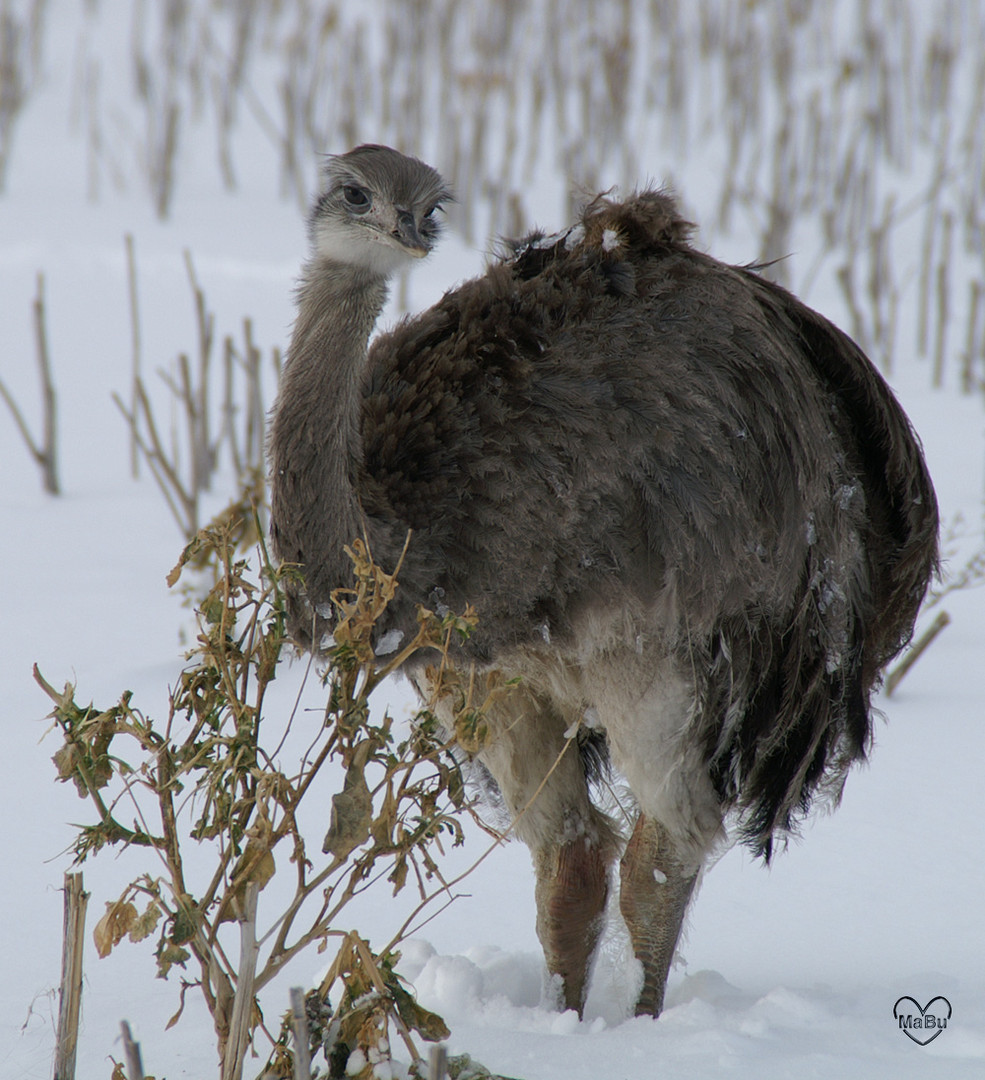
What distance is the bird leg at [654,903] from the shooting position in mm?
2699

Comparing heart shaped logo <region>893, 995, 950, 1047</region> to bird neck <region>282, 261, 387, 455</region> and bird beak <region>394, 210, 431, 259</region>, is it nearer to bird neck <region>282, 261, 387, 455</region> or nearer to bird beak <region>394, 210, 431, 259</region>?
bird neck <region>282, 261, 387, 455</region>

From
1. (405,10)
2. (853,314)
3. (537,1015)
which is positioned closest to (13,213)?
(405,10)

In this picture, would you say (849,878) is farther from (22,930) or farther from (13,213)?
(13,213)

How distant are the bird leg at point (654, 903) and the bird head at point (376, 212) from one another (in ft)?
4.09

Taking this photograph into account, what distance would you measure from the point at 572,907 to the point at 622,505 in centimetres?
94

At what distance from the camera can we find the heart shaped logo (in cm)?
233

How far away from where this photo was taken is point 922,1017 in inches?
94.7

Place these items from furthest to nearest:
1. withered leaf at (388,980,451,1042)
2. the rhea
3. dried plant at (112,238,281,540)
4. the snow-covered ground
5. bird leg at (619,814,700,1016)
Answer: dried plant at (112,238,281,540) → bird leg at (619,814,700,1016) → the rhea → the snow-covered ground → withered leaf at (388,980,451,1042)

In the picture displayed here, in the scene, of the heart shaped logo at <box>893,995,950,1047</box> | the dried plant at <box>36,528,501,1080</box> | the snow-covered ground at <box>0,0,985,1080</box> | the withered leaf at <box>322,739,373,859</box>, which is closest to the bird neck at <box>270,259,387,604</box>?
the dried plant at <box>36,528,501,1080</box>

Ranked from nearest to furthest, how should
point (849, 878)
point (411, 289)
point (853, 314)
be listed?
point (849, 878) → point (853, 314) → point (411, 289)

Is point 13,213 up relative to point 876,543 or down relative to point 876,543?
down

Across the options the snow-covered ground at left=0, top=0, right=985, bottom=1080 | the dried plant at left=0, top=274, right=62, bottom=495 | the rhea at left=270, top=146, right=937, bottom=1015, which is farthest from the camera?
the dried plant at left=0, top=274, right=62, bottom=495

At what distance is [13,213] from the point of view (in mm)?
7703

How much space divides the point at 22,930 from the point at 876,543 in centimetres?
189
